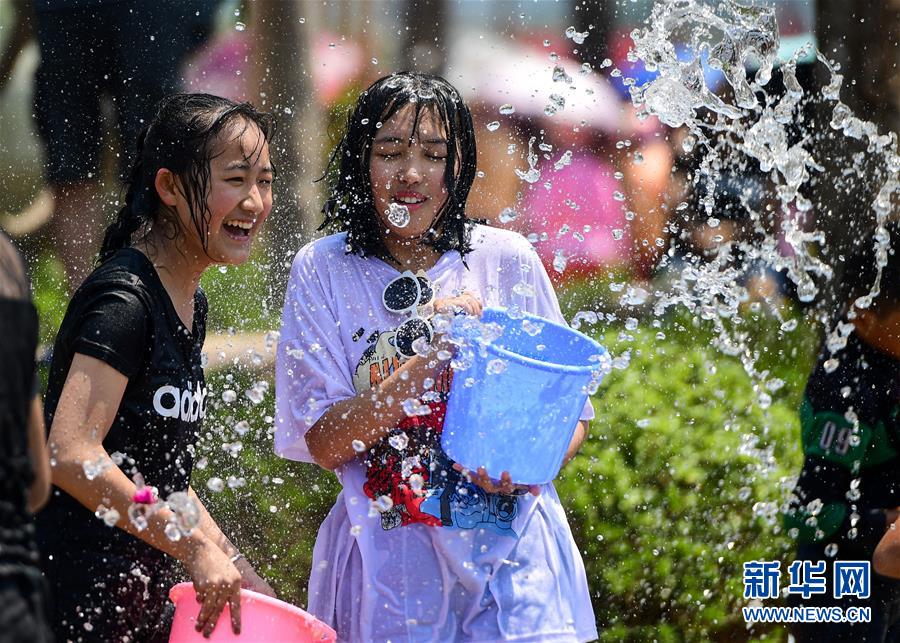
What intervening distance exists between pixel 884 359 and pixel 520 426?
49.4 inches

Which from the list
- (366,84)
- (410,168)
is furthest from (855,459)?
(366,84)

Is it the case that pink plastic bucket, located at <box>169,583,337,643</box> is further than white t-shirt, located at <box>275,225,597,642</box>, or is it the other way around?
white t-shirt, located at <box>275,225,597,642</box>

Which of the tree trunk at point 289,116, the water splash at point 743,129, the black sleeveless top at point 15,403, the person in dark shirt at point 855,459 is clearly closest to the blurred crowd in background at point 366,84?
the tree trunk at point 289,116

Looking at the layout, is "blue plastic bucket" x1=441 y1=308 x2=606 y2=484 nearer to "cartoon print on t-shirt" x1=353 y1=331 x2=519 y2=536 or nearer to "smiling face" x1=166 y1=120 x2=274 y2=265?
"cartoon print on t-shirt" x1=353 y1=331 x2=519 y2=536

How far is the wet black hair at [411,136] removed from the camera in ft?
9.00

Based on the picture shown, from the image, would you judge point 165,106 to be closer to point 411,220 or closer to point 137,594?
point 411,220

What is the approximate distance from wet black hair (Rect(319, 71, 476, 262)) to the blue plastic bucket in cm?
40

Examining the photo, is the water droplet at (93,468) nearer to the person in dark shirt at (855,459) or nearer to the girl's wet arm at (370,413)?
A: the girl's wet arm at (370,413)

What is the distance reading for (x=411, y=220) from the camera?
8.93 feet

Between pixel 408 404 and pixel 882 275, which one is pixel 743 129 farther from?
pixel 408 404

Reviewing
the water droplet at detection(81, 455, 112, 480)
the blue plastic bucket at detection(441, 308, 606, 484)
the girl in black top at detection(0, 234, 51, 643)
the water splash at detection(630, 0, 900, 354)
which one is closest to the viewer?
the girl in black top at detection(0, 234, 51, 643)

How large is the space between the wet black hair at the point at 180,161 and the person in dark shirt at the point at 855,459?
5.50ft

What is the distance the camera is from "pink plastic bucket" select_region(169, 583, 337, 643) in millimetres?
2273

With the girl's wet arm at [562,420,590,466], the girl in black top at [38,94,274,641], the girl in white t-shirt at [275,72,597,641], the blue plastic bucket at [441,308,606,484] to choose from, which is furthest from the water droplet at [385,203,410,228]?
the girl's wet arm at [562,420,590,466]
